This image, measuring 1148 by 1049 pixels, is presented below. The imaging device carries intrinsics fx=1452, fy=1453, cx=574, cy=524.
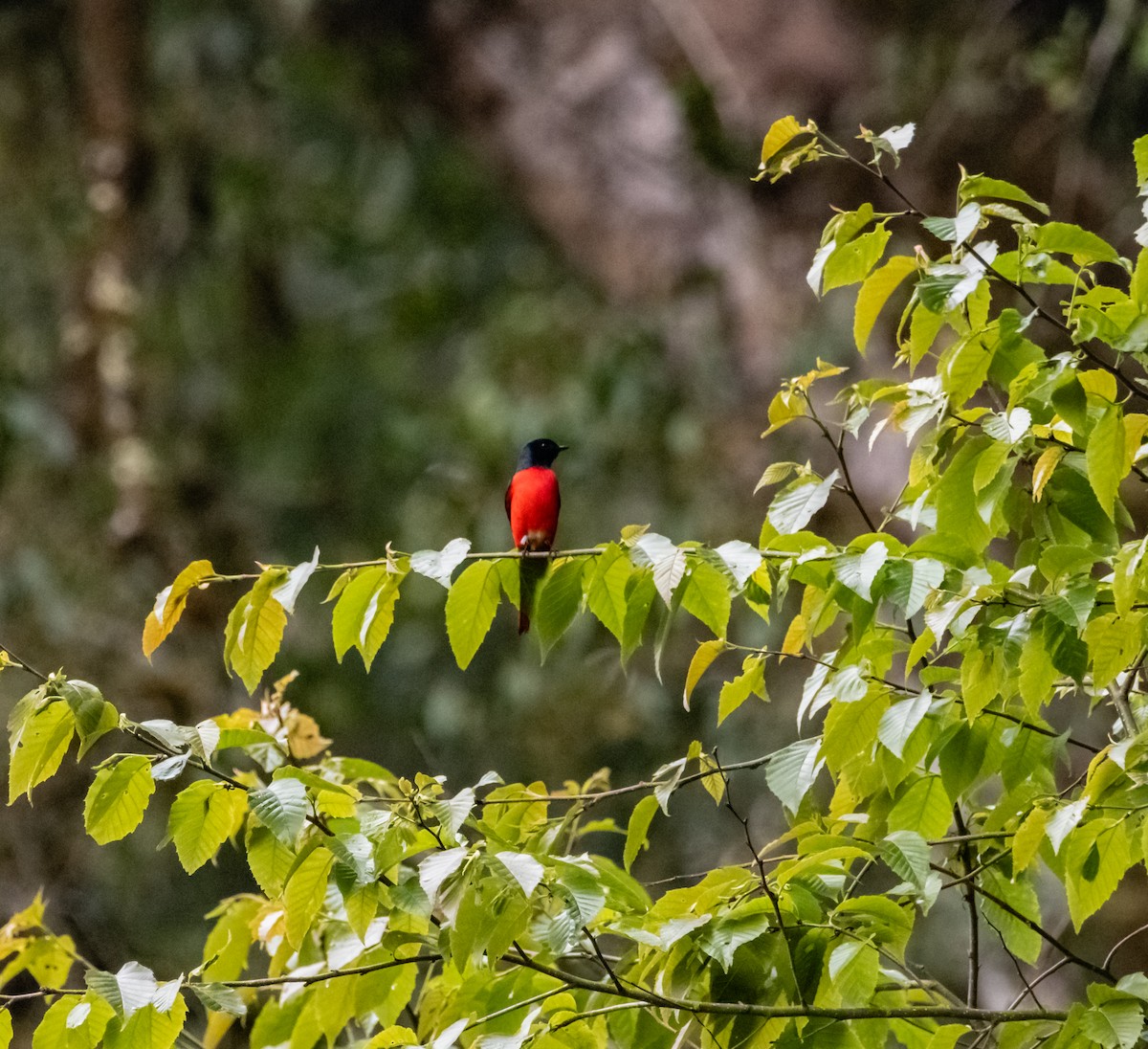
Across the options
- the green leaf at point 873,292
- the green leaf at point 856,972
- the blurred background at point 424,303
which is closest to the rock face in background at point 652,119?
the blurred background at point 424,303

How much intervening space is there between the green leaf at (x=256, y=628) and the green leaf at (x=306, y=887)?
0.74ft

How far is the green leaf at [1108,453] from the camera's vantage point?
1.58m

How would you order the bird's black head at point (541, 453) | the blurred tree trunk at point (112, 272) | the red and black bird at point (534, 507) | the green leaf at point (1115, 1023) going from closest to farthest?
1. the green leaf at point (1115, 1023)
2. the red and black bird at point (534, 507)
3. the bird's black head at point (541, 453)
4. the blurred tree trunk at point (112, 272)

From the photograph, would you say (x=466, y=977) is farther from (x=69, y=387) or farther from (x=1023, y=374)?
(x=69, y=387)

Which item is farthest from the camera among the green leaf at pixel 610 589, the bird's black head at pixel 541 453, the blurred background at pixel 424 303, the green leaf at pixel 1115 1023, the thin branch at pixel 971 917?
the blurred background at pixel 424 303

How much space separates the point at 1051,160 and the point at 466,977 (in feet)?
13.4

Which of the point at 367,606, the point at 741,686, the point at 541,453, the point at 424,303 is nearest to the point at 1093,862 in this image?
the point at 741,686

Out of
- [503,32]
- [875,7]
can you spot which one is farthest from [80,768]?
[875,7]

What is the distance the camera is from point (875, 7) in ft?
18.1

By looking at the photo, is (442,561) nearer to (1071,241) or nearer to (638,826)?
(638,826)

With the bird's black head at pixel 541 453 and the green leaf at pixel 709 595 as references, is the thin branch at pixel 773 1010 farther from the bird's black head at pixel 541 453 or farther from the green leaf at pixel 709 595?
the bird's black head at pixel 541 453

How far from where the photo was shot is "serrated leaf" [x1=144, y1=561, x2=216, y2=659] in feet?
5.80

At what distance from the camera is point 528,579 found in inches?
76.3

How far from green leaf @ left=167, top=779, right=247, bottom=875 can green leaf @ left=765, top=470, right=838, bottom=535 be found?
763 millimetres
